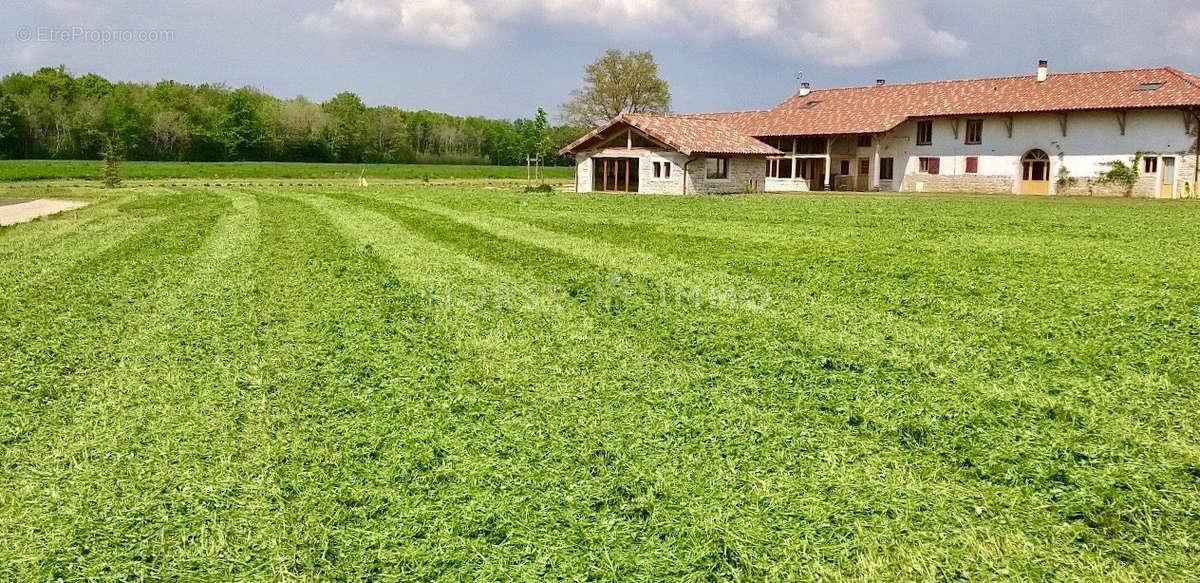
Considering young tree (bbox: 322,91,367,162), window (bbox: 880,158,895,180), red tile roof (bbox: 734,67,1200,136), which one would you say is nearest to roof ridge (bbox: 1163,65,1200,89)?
red tile roof (bbox: 734,67,1200,136)

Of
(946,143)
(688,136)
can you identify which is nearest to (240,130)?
(688,136)

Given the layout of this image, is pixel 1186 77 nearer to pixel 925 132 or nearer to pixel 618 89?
pixel 925 132

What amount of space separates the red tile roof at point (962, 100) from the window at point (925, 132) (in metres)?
0.62

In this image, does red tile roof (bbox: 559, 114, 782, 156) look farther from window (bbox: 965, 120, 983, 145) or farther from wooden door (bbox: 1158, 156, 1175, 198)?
wooden door (bbox: 1158, 156, 1175, 198)

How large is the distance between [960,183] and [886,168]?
12.1 feet

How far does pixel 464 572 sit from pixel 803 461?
1.61m

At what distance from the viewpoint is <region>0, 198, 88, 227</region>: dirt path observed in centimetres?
1872

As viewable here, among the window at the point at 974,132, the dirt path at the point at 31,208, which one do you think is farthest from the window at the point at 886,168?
the dirt path at the point at 31,208

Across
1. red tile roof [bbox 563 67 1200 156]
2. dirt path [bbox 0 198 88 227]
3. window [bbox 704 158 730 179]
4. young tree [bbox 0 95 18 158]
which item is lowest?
dirt path [bbox 0 198 88 227]

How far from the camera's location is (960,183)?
38875 mm

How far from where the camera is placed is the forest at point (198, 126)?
78688 millimetres

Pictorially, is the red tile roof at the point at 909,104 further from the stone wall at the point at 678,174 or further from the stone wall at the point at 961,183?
the stone wall at the point at 961,183

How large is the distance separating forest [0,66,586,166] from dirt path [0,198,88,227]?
2027 inches

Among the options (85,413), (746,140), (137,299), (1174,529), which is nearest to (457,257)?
(137,299)
